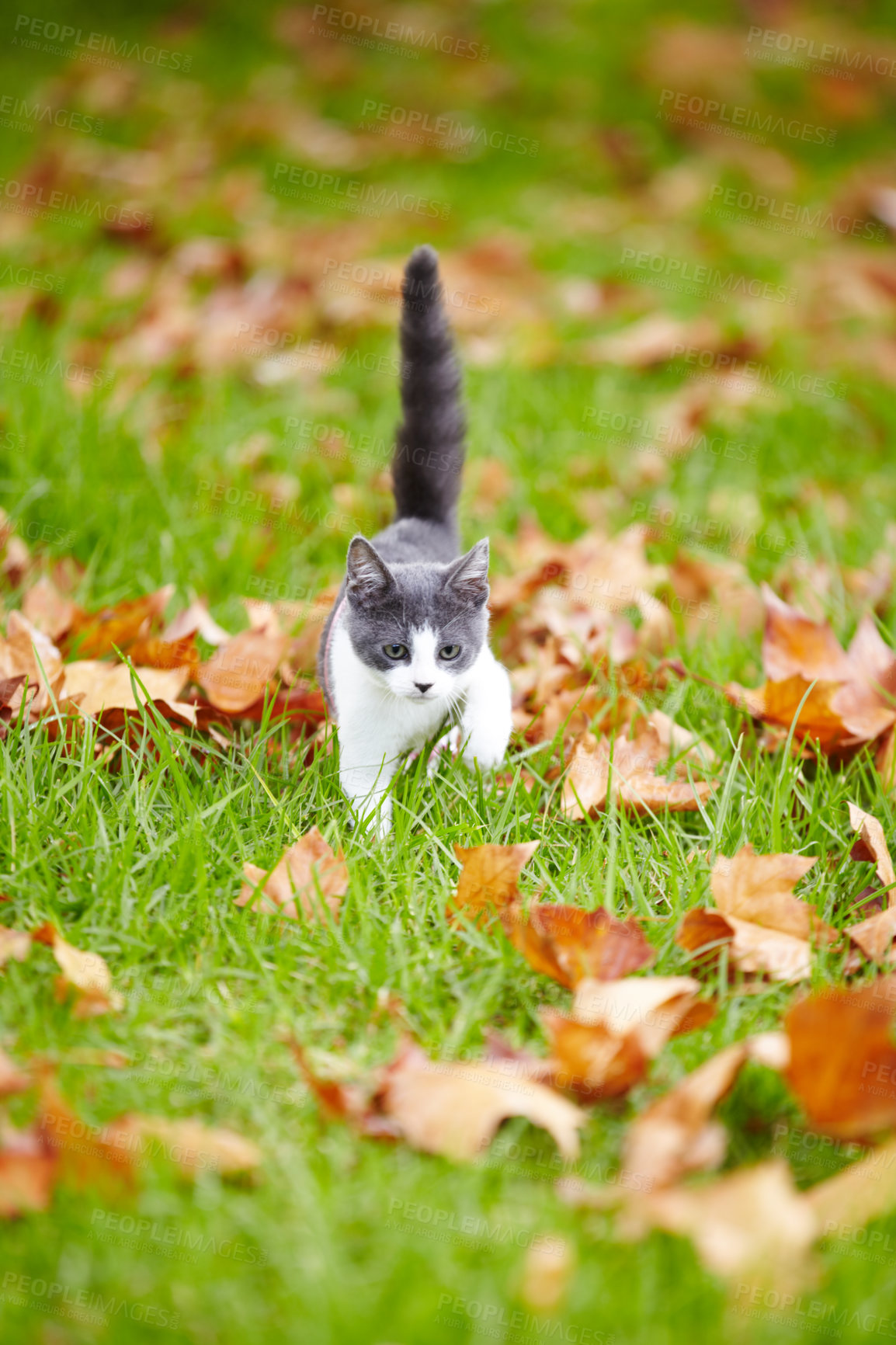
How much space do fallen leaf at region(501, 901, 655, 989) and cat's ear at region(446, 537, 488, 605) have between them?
2.35 ft

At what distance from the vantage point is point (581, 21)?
264 inches

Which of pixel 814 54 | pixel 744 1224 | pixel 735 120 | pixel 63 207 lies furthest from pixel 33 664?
pixel 814 54

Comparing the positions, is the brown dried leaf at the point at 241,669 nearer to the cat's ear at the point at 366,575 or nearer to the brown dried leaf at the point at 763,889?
the cat's ear at the point at 366,575

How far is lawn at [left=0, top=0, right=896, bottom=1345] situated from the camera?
126 cm

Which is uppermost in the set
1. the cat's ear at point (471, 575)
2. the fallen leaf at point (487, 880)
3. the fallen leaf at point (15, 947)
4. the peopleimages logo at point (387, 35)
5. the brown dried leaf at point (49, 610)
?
the peopleimages logo at point (387, 35)

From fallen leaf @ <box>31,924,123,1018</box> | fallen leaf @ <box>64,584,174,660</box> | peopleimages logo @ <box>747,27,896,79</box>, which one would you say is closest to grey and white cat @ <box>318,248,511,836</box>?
fallen leaf @ <box>64,584,174,660</box>

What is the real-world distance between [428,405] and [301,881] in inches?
45.7

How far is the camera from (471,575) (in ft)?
6.94

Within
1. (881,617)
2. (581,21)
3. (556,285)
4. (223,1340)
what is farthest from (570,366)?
(581,21)

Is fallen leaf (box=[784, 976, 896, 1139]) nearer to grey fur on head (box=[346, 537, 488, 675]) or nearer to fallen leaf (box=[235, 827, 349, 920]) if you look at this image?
fallen leaf (box=[235, 827, 349, 920])

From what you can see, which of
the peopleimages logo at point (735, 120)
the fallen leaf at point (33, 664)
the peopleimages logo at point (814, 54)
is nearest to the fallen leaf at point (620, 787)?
the fallen leaf at point (33, 664)

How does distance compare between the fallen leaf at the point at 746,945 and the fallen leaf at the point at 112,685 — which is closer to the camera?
the fallen leaf at the point at 746,945

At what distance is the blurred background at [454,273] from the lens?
9.89 feet

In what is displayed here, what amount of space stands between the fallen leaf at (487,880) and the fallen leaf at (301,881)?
18 centimetres
